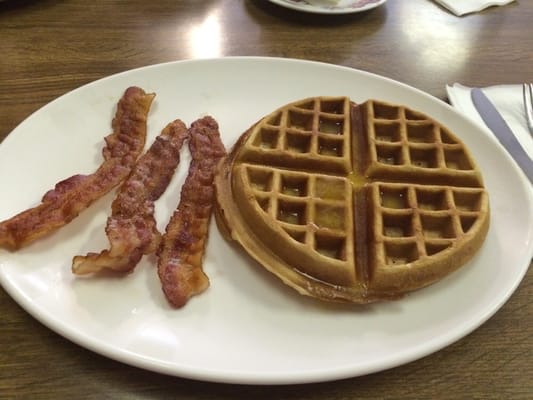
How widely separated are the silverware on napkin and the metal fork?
0.09 m

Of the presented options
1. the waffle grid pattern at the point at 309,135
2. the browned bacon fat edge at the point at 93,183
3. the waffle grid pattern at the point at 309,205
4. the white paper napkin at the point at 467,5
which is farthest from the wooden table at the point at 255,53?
the waffle grid pattern at the point at 309,135

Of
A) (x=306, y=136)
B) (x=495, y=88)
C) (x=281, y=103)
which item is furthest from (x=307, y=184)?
(x=495, y=88)

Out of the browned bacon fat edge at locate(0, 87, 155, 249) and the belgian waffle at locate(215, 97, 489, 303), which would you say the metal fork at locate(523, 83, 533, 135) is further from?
the browned bacon fat edge at locate(0, 87, 155, 249)

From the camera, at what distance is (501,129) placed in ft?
6.58

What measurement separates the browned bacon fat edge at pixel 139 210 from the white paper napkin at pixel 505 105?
1075mm

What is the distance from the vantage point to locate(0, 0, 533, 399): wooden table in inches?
48.3

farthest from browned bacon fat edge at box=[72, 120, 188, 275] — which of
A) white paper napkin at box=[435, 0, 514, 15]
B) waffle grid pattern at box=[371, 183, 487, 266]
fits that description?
white paper napkin at box=[435, 0, 514, 15]

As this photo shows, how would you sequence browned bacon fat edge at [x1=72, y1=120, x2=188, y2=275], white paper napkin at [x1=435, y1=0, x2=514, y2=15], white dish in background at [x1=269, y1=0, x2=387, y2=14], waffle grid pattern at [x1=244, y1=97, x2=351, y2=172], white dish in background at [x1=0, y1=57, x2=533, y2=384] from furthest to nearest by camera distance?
white paper napkin at [x1=435, y1=0, x2=514, y2=15] < white dish in background at [x1=269, y1=0, x2=387, y2=14] < waffle grid pattern at [x1=244, y1=97, x2=351, y2=172] < browned bacon fat edge at [x1=72, y1=120, x2=188, y2=275] < white dish in background at [x1=0, y1=57, x2=533, y2=384]

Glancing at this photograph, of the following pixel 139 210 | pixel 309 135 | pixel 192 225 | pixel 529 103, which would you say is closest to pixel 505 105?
pixel 529 103

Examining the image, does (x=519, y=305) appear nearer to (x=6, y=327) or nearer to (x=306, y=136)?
(x=306, y=136)

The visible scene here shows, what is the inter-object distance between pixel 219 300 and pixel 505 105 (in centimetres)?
145

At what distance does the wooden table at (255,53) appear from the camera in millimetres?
1226

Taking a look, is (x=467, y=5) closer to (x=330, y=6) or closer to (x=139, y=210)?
(x=330, y=6)

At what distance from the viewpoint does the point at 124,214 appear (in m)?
1.49
